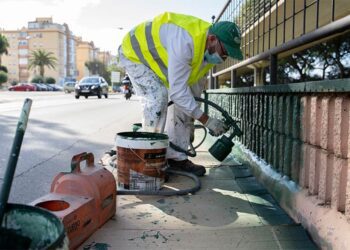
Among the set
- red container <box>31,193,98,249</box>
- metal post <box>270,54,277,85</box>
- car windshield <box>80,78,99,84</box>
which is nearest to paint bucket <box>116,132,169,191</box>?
red container <box>31,193,98,249</box>

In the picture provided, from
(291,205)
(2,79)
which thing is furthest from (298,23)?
(2,79)

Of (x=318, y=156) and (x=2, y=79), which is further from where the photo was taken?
(x=2, y=79)

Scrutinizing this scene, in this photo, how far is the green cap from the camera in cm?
354

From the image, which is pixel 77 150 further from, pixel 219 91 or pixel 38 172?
pixel 219 91

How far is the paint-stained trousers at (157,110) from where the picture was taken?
3852mm

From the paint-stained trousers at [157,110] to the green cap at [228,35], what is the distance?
69 cm

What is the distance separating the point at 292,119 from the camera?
296 cm

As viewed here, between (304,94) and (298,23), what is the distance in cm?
418

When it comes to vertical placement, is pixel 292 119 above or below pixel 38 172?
above

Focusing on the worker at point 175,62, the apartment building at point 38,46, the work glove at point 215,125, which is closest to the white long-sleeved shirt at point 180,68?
the worker at point 175,62

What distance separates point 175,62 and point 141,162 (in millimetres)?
Result: 841

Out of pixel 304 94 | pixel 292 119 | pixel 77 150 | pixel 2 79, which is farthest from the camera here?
pixel 2 79

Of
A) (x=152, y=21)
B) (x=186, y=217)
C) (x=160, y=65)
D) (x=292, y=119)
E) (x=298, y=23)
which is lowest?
(x=186, y=217)

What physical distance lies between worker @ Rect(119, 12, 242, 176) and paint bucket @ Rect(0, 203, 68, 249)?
1997mm
